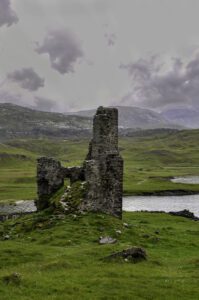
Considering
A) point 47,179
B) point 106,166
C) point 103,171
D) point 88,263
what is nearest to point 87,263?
point 88,263

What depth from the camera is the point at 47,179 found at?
55.7 m

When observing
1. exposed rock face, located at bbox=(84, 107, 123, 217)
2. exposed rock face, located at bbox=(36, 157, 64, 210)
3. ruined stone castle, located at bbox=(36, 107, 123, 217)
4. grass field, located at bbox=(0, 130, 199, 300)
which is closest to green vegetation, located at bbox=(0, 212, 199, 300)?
grass field, located at bbox=(0, 130, 199, 300)

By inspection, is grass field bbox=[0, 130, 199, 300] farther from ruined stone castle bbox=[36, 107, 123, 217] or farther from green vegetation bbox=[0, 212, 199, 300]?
ruined stone castle bbox=[36, 107, 123, 217]

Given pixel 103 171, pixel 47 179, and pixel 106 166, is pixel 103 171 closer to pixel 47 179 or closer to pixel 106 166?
pixel 106 166

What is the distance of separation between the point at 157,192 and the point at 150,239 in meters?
110

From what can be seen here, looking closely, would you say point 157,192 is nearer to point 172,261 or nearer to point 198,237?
point 198,237

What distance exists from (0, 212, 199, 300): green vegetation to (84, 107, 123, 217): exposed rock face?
3086 millimetres

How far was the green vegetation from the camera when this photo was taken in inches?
960

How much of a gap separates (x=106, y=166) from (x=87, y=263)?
21.7 meters

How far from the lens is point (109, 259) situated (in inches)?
1240

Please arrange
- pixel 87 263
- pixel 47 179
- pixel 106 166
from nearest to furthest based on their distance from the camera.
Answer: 1. pixel 87 263
2. pixel 106 166
3. pixel 47 179

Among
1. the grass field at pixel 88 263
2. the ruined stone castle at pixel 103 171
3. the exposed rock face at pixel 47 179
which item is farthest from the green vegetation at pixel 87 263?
the exposed rock face at pixel 47 179

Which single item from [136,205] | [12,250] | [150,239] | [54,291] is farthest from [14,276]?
[136,205]

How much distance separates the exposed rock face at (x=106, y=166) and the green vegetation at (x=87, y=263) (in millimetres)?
3086
